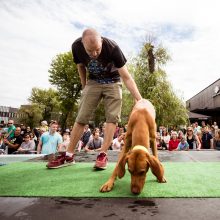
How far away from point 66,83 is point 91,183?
128 feet

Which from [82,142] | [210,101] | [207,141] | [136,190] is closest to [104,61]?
[136,190]

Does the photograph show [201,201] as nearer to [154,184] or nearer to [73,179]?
[154,184]

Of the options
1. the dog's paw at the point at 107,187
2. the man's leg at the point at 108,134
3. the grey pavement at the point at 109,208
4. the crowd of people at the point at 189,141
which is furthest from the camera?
the crowd of people at the point at 189,141

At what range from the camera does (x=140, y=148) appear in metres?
2.71

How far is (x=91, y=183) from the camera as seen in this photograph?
2984mm

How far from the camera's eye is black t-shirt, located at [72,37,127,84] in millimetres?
3898

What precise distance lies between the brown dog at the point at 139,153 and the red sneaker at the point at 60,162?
1.10m

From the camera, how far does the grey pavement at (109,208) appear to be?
1.93 m

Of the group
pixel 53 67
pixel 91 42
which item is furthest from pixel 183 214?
pixel 53 67

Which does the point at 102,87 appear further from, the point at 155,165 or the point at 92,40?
the point at 155,165

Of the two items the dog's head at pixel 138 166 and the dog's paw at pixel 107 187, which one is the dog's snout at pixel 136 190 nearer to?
the dog's head at pixel 138 166

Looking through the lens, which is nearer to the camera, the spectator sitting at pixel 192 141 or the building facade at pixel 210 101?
the spectator sitting at pixel 192 141

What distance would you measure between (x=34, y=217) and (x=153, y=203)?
0.94 meters

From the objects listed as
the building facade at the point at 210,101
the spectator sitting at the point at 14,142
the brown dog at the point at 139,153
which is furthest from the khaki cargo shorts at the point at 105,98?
the building facade at the point at 210,101
